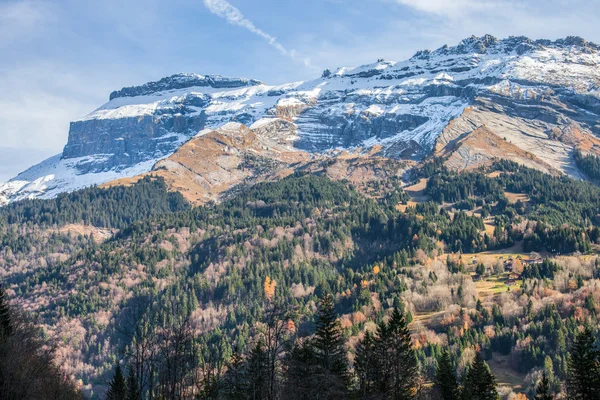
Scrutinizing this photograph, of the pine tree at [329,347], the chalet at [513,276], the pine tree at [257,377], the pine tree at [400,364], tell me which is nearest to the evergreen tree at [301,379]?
the pine tree at [329,347]

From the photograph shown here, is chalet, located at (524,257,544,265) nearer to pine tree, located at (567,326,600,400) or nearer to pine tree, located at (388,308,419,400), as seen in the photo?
pine tree, located at (388,308,419,400)

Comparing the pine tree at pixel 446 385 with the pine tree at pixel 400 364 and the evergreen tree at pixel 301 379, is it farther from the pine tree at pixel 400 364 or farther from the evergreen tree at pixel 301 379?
the evergreen tree at pixel 301 379

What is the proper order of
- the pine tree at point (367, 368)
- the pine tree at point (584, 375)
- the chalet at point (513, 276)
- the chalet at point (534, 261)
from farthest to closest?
the chalet at point (534, 261)
the chalet at point (513, 276)
the pine tree at point (367, 368)
the pine tree at point (584, 375)

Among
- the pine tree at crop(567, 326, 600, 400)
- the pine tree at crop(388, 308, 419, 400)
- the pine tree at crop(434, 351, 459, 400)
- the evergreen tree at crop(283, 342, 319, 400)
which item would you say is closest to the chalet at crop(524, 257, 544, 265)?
the pine tree at crop(434, 351, 459, 400)

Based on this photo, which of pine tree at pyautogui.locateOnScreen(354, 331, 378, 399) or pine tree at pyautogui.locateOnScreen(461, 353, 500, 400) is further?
pine tree at pyautogui.locateOnScreen(461, 353, 500, 400)

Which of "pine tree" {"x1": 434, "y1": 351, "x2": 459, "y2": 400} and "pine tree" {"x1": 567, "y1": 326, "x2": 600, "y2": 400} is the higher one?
"pine tree" {"x1": 567, "y1": 326, "x2": 600, "y2": 400}

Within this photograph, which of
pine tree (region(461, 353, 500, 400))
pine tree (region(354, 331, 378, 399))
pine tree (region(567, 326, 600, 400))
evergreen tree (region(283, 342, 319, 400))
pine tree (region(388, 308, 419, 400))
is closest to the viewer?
evergreen tree (region(283, 342, 319, 400))

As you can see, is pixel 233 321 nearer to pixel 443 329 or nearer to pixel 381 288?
pixel 381 288

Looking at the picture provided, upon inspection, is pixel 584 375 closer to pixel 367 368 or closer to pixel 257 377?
pixel 367 368

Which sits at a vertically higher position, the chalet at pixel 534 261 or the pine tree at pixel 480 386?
the chalet at pixel 534 261

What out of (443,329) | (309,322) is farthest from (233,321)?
(443,329)

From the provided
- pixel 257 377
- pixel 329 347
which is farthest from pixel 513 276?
pixel 257 377

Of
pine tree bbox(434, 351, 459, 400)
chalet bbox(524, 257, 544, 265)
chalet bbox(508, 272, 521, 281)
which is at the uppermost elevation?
chalet bbox(524, 257, 544, 265)

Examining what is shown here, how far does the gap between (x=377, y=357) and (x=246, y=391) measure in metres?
16.5
